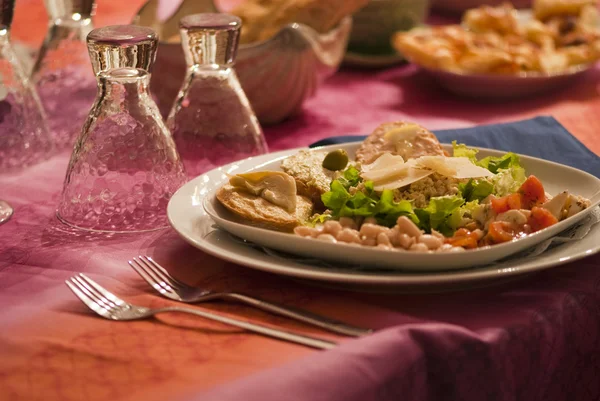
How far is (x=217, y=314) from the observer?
76 cm

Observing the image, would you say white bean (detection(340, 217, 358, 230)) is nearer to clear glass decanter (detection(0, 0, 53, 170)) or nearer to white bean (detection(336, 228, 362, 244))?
white bean (detection(336, 228, 362, 244))

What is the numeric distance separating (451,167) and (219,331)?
1.13 ft

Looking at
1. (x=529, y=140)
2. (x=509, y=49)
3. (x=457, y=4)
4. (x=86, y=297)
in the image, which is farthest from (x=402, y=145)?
(x=457, y=4)

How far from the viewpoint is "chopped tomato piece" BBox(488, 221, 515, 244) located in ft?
2.60

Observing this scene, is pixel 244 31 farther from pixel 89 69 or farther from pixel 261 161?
pixel 261 161

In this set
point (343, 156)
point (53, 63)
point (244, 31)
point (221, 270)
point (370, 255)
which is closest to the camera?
point (370, 255)

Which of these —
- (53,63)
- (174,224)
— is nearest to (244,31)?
(53,63)

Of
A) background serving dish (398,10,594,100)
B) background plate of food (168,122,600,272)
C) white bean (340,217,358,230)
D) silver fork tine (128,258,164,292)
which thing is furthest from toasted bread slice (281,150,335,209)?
background serving dish (398,10,594,100)

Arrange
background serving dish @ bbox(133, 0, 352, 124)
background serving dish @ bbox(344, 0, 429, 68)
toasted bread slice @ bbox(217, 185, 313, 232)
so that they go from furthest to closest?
background serving dish @ bbox(344, 0, 429, 68), background serving dish @ bbox(133, 0, 352, 124), toasted bread slice @ bbox(217, 185, 313, 232)

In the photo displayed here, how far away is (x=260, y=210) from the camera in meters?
0.89

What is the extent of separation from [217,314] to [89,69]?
33.2 inches

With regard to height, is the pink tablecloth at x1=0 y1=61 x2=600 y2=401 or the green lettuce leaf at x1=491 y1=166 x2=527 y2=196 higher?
the green lettuce leaf at x1=491 y1=166 x2=527 y2=196

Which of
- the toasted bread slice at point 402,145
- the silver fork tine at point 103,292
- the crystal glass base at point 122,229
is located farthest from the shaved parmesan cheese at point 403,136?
the silver fork tine at point 103,292

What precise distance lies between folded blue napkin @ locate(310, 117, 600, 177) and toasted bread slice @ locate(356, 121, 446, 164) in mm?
158
